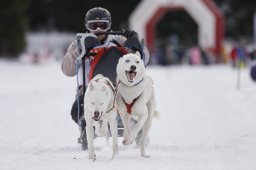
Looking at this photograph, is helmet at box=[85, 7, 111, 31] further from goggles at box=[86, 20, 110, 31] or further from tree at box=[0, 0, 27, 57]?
tree at box=[0, 0, 27, 57]

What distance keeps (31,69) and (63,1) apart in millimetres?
22394

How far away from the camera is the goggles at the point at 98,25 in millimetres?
6836

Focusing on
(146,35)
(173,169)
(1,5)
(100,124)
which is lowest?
(173,169)

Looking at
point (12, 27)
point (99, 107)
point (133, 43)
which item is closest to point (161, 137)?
point (133, 43)

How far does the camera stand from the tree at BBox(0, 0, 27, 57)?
36500mm

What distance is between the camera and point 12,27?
37.4 meters

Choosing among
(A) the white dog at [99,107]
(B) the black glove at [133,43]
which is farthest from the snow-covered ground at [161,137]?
(B) the black glove at [133,43]

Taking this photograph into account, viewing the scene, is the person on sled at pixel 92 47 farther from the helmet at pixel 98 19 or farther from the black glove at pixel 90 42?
the black glove at pixel 90 42

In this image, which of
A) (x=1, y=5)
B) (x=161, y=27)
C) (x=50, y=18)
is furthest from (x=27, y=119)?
(x=50, y=18)

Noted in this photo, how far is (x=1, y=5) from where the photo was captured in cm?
3609

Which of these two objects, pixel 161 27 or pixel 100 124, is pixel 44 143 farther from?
pixel 161 27

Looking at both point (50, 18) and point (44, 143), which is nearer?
point (44, 143)

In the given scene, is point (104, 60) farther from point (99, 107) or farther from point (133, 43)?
point (99, 107)

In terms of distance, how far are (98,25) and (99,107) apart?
1.60 metres
